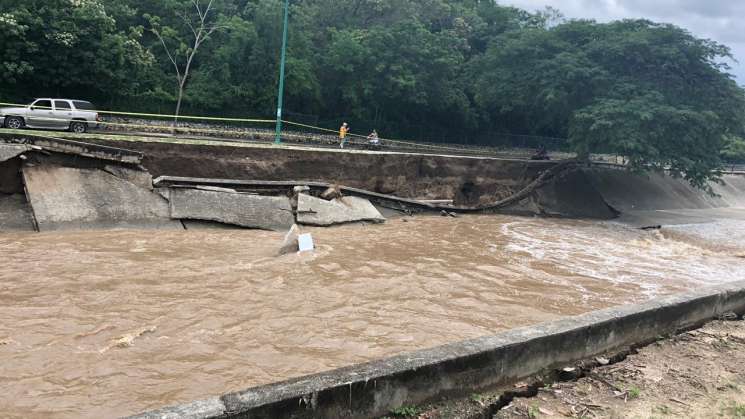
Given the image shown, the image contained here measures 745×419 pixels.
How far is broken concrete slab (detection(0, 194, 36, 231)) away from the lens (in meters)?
12.0

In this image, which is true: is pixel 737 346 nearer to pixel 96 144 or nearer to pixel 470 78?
pixel 96 144

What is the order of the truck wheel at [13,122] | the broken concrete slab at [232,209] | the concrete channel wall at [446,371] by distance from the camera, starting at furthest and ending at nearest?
the truck wheel at [13,122], the broken concrete slab at [232,209], the concrete channel wall at [446,371]

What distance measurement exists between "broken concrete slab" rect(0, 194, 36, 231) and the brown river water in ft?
2.13

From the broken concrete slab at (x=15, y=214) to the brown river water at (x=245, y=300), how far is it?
65cm

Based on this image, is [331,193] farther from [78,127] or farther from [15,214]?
[78,127]

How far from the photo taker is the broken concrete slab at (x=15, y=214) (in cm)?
1200

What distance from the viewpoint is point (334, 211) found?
16359mm

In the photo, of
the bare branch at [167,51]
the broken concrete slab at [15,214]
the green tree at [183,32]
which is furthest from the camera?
the green tree at [183,32]

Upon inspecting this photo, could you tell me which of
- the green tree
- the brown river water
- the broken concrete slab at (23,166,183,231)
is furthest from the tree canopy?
the broken concrete slab at (23,166,183,231)

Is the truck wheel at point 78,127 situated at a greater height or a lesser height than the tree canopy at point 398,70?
lesser

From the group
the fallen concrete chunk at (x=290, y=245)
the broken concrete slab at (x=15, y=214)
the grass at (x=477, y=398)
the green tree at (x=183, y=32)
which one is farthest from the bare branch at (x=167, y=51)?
the grass at (x=477, y=398)

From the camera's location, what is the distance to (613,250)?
16.3m

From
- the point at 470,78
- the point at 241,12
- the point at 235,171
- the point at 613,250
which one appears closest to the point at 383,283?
the point at 235,171

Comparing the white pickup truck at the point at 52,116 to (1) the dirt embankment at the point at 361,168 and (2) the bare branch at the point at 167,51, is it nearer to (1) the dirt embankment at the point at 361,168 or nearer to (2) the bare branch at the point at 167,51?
(1) the dirt embankment at the point at 361,168
